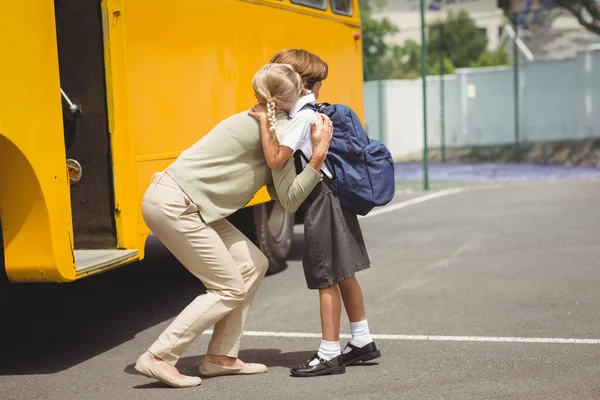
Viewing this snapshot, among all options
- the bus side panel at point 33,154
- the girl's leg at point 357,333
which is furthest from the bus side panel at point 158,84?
the girl's leg at point 357,333

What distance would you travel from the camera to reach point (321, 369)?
19.9 ft

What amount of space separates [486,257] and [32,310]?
4.19 meters

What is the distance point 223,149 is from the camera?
5750 millimetres

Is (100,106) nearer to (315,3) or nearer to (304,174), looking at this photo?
(304,174)

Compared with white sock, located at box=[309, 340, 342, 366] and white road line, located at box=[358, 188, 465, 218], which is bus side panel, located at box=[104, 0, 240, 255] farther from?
white road line, located at box=[358, 188, 465, 218]

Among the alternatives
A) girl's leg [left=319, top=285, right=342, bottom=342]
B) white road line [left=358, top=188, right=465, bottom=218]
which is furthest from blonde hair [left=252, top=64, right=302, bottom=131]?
white road line [left=358, top=188, right=465, bottom=218]

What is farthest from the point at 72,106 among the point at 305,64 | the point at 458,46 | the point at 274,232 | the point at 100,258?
the point at 458,46

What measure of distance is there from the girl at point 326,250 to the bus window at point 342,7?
500 cm

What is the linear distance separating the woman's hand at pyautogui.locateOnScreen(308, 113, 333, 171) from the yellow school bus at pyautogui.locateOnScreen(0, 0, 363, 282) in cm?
136

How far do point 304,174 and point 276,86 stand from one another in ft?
1.53

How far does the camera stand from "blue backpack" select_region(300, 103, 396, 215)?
5.92 m

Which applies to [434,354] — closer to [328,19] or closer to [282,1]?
[282,1]

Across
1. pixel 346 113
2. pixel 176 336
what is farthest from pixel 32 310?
pixel 346 113

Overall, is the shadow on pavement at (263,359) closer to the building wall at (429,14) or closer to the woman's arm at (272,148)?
the woman's arm at (272,148)
